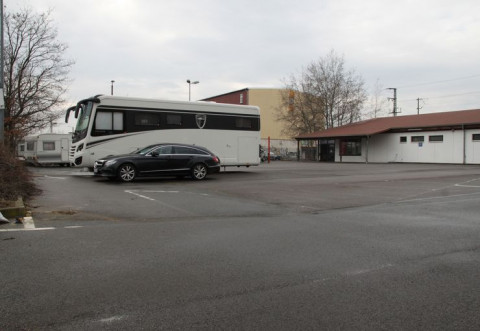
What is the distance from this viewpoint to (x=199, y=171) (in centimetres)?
1756

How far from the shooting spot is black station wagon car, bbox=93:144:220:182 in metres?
15.6

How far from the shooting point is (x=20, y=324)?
3348 mm

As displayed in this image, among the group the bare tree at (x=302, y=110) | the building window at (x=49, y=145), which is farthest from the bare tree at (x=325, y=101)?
the building window at (x=49, y=145)

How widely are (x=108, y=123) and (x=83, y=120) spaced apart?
114cm

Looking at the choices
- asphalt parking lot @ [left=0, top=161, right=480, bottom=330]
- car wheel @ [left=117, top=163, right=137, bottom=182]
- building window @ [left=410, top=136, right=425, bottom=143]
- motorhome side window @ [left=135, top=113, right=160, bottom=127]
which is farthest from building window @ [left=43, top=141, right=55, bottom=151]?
building window @ [left=410, top=136, right=425, bottom=143]

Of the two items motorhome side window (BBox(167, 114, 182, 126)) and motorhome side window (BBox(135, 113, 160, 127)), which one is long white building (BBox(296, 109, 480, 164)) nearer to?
motorhome side window (BBox(167, 114, 182, 126))

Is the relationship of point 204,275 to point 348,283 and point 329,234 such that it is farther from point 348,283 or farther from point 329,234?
point 329,234

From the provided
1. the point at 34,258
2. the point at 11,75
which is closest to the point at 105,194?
the point at 34,258

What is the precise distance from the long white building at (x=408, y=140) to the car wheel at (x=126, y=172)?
30363 millimetres

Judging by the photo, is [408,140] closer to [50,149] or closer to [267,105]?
[50,149]

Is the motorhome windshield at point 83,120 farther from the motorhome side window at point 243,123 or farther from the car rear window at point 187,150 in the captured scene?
the motorhome side window at point 243,123

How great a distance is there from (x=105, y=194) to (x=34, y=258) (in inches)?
275

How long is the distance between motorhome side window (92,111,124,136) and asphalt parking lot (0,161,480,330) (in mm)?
8084

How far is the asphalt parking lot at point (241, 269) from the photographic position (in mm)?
3543
